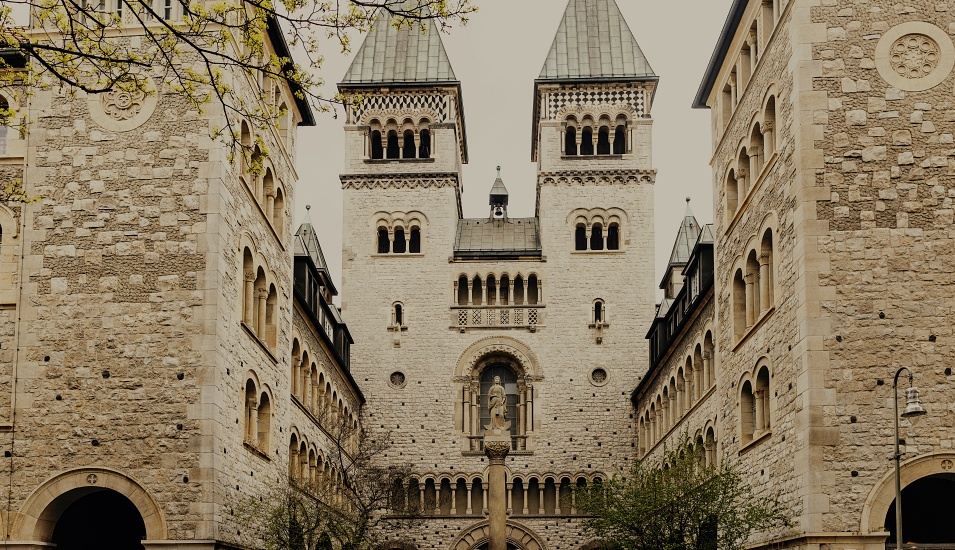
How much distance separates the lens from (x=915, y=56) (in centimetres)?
2445

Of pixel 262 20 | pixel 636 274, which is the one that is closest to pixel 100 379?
pixel 262 20

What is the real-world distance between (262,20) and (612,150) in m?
49.9

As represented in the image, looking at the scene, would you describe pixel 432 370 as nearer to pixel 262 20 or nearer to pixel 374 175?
pixel 374 175

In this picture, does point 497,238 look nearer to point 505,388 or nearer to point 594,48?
point 505,388

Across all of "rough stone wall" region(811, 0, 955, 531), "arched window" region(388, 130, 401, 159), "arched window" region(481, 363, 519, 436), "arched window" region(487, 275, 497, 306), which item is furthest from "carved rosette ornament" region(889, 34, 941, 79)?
"arched window" region(388, 130, 401, 159)

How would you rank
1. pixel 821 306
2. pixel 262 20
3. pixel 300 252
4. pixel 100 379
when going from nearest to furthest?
1. pixel 262 20
2. pixel 821 306
3. pixel 100 379
4. pixel 300 252

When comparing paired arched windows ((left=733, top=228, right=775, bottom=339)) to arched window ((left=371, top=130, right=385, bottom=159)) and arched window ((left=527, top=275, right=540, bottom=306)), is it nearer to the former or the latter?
arched window ((left=527, top=275, right=540, bottom=306))

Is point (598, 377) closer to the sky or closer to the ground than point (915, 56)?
closer to the ground

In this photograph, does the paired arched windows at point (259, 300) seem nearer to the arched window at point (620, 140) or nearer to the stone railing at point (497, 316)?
the stone railing at point (497, 316)

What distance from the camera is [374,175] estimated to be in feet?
205

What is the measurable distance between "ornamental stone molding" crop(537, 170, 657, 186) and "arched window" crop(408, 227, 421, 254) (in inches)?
277

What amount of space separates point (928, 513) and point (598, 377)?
32.8 meters

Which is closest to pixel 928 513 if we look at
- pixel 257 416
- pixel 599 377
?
pixel 257 416

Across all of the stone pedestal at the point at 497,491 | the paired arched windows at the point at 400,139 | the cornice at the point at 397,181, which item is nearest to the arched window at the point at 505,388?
the cornice at the point at 397,181
